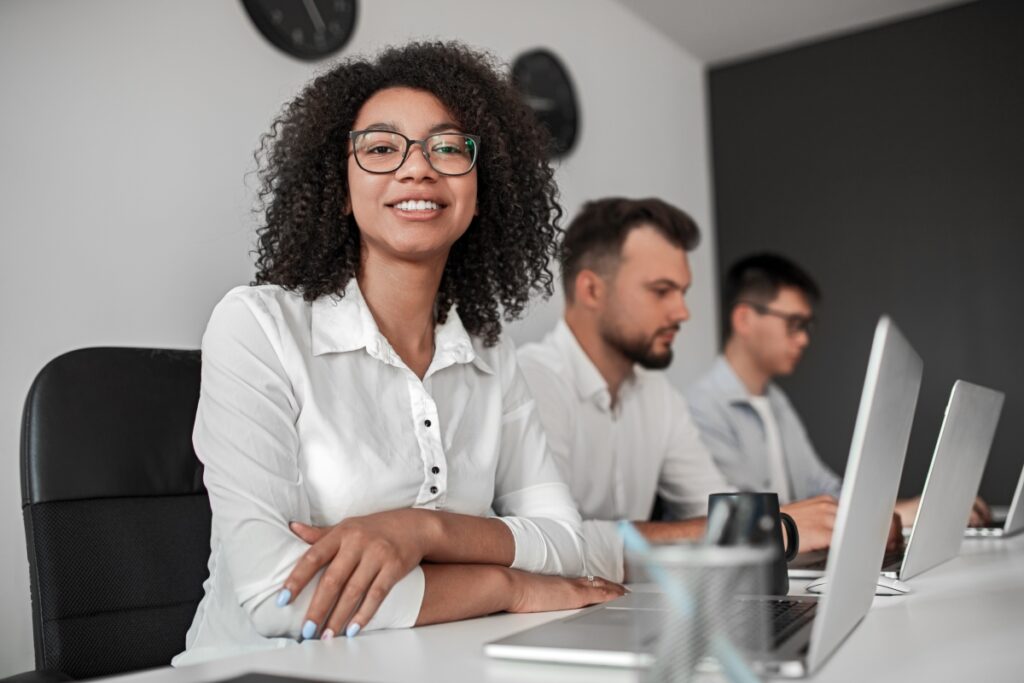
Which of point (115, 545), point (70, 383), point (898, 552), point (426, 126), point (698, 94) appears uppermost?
point (698, 94)

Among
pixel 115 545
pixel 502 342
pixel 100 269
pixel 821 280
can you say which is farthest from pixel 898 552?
pixel 821 280

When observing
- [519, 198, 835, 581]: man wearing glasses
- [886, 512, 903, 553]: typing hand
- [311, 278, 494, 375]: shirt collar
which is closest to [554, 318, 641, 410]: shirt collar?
[519, 198, 835, 581]: man wearing glasses

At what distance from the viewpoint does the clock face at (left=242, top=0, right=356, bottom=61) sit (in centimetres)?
229

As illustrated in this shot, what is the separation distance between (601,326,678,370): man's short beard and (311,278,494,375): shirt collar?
0.99m

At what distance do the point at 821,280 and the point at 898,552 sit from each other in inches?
98.7

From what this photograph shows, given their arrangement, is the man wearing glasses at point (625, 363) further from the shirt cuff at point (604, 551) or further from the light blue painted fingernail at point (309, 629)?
the light blue painted fingernail at point (309, 629)

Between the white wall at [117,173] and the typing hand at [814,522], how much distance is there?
126 centimetres

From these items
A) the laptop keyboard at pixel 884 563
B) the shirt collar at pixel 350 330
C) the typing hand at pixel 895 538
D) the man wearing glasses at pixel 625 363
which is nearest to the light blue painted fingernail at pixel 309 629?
the shirt collar at pixel 350 330

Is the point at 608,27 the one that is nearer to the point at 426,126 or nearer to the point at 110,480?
the point at 426,126

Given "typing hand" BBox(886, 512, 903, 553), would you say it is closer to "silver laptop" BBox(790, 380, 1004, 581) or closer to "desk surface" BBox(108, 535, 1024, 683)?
"silver laptop" BBox(790, 380, 1004, 581)

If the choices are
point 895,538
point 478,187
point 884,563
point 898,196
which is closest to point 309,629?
point 478,187

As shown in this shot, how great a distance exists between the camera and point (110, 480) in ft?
4.69

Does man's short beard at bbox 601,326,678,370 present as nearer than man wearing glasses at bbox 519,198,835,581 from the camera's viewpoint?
No

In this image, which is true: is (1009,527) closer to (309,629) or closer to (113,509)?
(309,629)
